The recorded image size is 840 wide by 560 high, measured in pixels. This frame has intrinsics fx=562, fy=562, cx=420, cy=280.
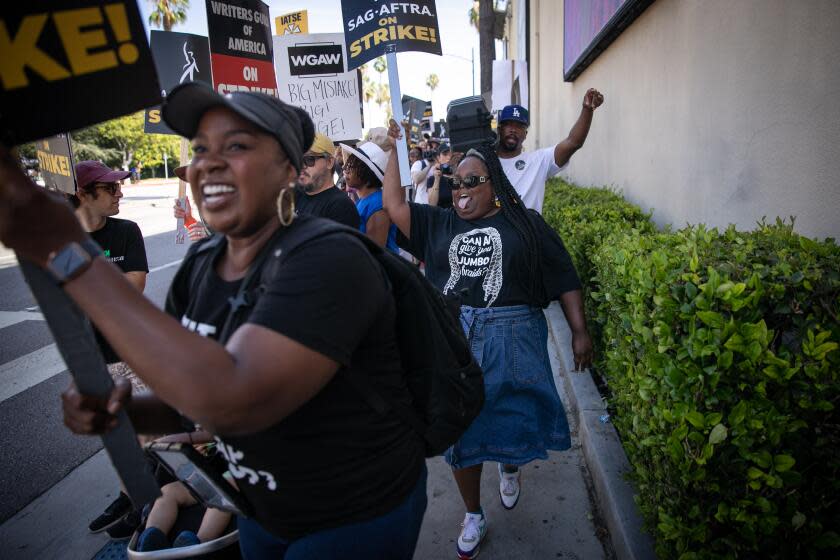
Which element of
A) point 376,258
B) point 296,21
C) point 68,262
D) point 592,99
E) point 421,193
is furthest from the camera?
point 421,193

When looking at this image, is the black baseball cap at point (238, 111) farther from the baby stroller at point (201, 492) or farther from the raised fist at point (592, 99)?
the raised fist at point (592, 99)

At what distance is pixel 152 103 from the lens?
4.09ft

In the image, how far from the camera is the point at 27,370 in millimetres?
5988

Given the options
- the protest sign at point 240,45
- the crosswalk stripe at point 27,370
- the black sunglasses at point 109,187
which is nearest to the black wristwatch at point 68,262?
the black sunglasses at point 109,187

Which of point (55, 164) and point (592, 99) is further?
point (592, 99)

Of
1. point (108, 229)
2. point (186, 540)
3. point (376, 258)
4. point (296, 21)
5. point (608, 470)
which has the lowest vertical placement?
point (608, 470)

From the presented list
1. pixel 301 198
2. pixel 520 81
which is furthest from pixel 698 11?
pixel 520 81

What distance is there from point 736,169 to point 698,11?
1.23 m

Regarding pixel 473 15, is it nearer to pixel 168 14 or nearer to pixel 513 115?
pixel 168 14

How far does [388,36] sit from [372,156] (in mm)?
1282

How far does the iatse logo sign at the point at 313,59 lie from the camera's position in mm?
5359

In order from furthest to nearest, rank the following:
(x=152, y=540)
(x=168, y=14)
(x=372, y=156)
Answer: (x=168, y=14) < (x=372, y=156) < (x=152, y=540)

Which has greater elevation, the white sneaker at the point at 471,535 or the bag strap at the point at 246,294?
the bag strap at the point at 246,294

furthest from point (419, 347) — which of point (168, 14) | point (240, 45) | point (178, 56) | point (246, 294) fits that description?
point (168, 14)
